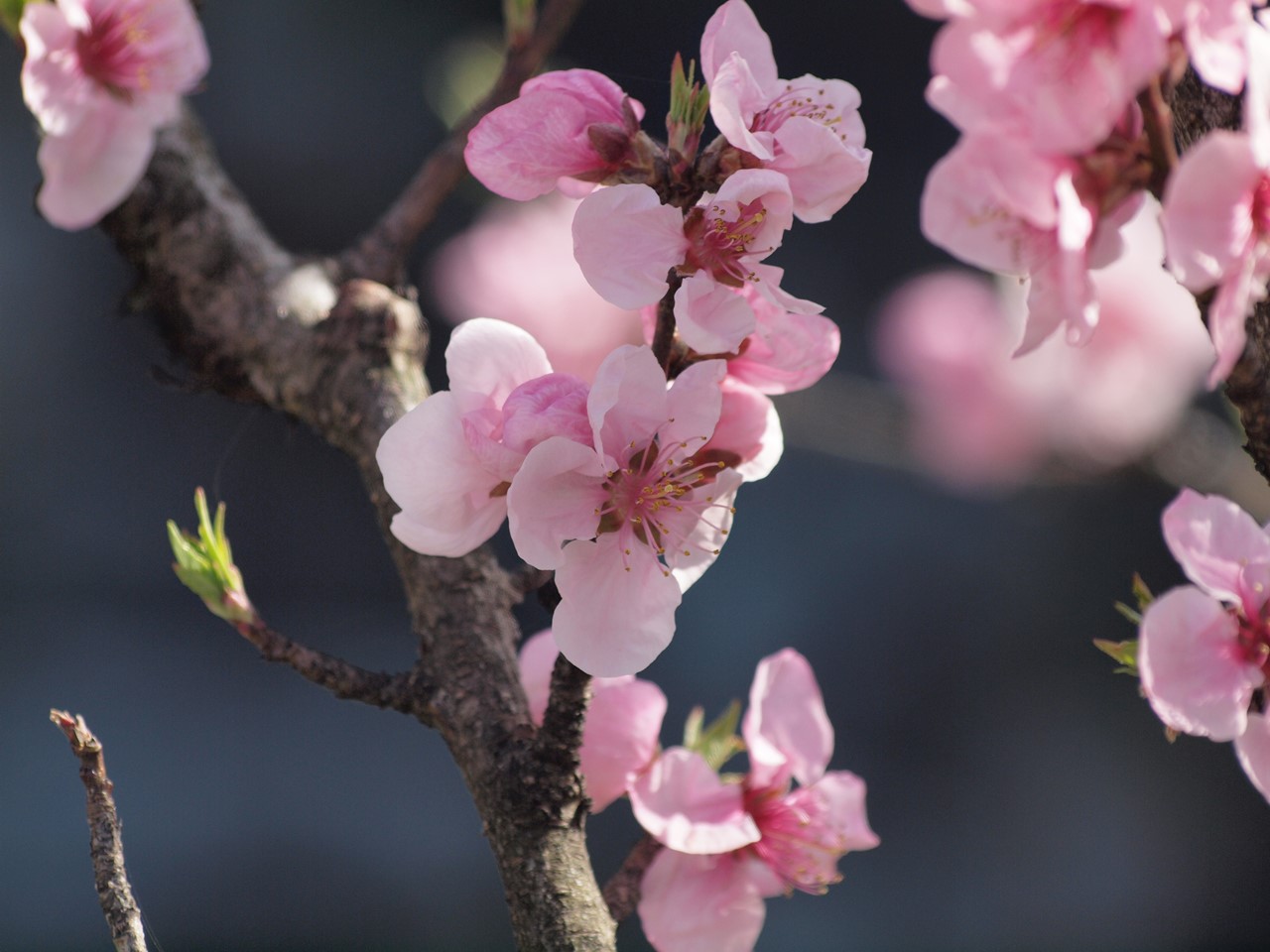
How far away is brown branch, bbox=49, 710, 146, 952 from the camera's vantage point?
→ 1.18ft

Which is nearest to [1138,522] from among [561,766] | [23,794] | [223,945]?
[223,945]

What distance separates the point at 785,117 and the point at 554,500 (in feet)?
0.43

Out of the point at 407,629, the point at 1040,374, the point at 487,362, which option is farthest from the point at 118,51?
the point at 407,629

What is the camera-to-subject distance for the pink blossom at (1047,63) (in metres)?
0.26

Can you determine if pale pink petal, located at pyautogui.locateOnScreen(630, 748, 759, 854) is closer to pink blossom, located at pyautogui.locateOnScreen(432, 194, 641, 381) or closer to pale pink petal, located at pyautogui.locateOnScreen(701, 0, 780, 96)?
pale pink petal, located at pyautogui.locateOnScreen(701, 0, 780, 96)

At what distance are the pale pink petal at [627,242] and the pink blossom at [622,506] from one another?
0.07 feet

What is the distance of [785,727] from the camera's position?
1.70 feet

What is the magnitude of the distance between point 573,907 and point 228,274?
Answer: 389 millimetres

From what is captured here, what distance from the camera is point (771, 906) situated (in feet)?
6.23

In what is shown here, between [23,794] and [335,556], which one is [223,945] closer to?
[23,794]

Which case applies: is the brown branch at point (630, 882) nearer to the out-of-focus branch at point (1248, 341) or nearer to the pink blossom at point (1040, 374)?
the out-of-focus branch at point (1248, 341)

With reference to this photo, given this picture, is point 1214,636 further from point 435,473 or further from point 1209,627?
point 435,473

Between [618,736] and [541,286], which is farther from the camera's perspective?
[541,286]

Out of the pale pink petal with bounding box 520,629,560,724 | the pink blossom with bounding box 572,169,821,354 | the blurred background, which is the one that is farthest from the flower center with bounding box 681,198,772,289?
the blurred background
